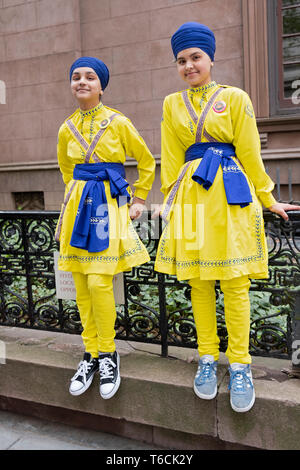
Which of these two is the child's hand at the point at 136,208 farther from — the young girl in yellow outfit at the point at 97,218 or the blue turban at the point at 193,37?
the blue turban at the point at 193,37

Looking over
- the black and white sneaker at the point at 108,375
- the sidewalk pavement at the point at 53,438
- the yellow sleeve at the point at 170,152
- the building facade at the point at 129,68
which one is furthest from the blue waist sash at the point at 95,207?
the building facade at the point at 129,68

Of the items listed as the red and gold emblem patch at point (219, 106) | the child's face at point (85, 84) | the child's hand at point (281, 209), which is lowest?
the child's hand at point (281, 209)

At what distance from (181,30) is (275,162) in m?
5.42

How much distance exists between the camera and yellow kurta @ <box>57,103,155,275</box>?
2576 millimetres

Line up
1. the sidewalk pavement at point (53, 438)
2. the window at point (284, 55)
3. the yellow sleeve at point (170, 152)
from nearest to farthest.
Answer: the yellow sleeve at point (170, 152) < the sidewalk pavement at point (53, 438) < the window at point (284, 55)

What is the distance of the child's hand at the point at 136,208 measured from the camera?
2729mm

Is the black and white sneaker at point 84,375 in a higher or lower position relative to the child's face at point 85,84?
lower

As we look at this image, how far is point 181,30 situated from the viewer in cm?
235

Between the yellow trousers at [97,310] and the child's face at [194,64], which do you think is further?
the yellow trousers at [97,310]

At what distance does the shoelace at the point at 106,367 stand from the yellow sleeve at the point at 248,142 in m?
1.33

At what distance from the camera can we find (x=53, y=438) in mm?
2875

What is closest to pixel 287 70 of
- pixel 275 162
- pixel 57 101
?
pixel 275 162

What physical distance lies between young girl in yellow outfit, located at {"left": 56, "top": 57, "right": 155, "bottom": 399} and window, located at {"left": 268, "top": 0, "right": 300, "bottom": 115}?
553cm

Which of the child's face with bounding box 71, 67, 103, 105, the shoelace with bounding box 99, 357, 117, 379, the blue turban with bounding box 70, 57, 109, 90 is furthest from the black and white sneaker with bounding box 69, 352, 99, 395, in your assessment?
the blue turban with bounding box 70, 57, 109, 90
